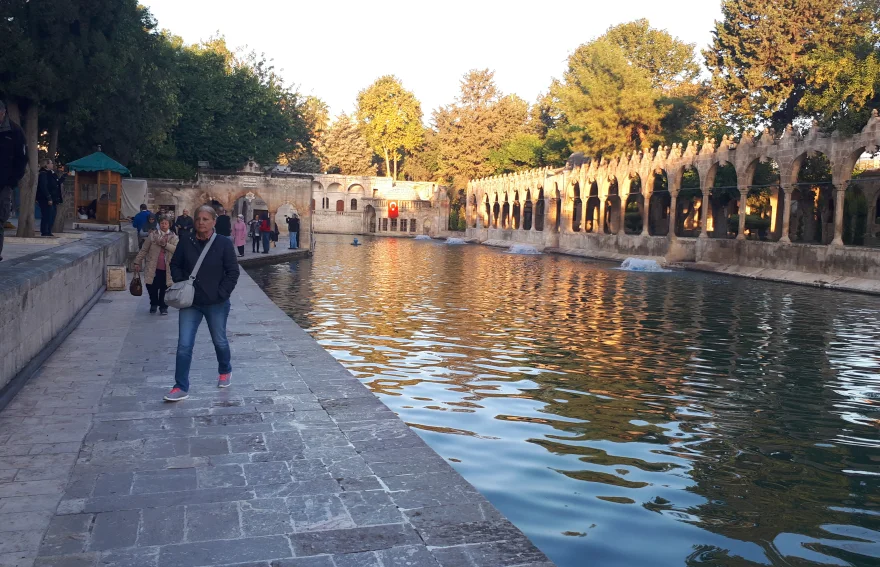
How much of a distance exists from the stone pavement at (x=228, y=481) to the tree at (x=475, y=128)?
64613 millimetres

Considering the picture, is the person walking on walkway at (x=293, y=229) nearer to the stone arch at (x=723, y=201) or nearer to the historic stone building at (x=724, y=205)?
the historic stone building at (x=724, y=205)

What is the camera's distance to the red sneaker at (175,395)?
6656mm

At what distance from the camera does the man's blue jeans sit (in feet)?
22.3

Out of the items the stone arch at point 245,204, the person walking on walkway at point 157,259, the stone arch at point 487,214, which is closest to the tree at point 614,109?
the stone arch at point 487,214

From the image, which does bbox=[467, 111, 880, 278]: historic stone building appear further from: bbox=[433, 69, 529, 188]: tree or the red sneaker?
the red sneaker

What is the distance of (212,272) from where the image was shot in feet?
23.2

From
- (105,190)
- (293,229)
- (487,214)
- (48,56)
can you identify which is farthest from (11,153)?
(487,214)

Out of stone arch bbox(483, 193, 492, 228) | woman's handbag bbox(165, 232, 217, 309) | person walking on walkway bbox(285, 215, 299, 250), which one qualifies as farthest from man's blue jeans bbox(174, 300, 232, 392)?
stone arch bbox(483, 193, 492, 228)

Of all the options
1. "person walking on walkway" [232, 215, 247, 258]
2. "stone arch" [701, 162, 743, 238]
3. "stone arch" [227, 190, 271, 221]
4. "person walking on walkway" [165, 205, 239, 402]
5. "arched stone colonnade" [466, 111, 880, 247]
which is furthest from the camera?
"stone arch" [701, 162, 743, 238]

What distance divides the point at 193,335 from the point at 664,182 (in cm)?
3958

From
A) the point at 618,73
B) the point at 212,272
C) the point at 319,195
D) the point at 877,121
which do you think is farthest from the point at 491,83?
the point at 212,272

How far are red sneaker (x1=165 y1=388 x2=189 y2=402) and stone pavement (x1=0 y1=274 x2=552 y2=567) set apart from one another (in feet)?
0.27

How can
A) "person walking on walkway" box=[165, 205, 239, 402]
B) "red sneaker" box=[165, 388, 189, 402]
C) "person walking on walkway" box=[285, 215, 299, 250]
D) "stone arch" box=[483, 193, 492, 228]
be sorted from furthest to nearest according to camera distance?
"stone arch" box=[483, 193, 492, 228]
"person walking on walkway" box=[285, 215, 299, 250]
"person walking on walkway" box=[165, 205, 239, 402]
"red sneaker" box=[165, 388, 189, 402]

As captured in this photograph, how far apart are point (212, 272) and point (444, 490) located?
333 cm
